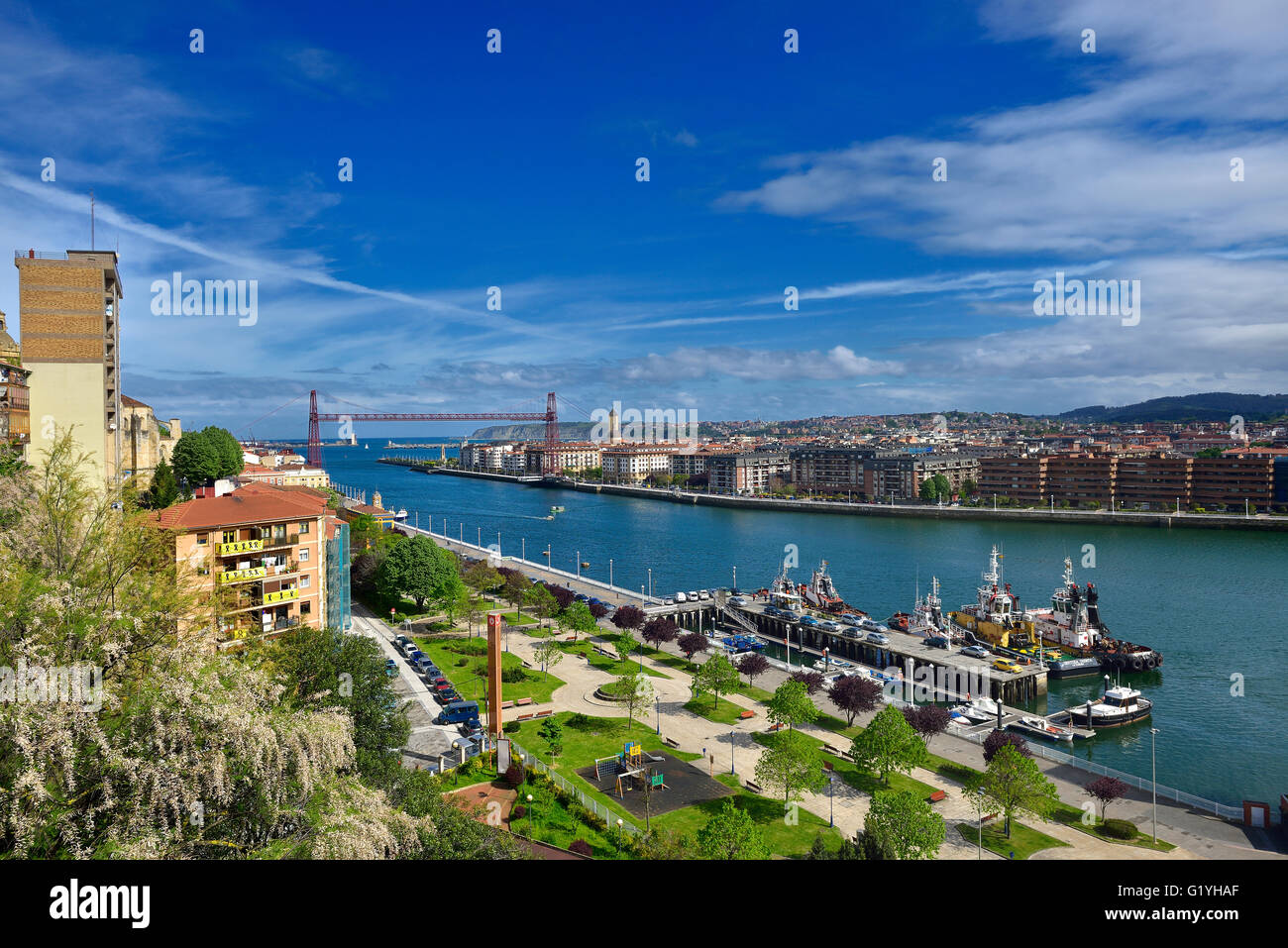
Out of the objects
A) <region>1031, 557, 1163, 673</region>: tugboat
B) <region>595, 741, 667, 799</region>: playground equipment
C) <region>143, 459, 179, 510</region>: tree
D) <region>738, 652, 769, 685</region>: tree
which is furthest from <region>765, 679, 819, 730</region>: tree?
<region>143, 459, 179, 510</region>: tree

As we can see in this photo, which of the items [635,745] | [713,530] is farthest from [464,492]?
[635,745]

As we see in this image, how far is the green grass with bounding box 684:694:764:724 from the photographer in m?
10.6

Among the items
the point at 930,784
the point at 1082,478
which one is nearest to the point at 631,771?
the point at 930,784

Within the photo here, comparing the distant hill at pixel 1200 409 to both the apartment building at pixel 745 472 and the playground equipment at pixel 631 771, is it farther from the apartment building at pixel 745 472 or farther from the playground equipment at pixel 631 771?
the playground equipment at pixel 631 771

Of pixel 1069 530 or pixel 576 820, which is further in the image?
pixel 1069 530

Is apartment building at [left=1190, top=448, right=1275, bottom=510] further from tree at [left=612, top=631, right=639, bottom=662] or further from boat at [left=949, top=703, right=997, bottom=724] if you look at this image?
tree at [left=612, top=631, right=639, bottom=662]

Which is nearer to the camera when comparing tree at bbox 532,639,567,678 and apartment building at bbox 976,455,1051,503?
tree at bbox 532,639,567,678

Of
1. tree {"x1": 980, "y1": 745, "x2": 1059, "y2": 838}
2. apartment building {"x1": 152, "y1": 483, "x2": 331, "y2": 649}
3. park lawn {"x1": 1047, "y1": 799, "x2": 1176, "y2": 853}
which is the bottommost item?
park lawn {"x1": 1047, "y1": 799, "x2": 1176, "y2": 853}

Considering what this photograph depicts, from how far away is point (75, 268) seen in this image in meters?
13.4

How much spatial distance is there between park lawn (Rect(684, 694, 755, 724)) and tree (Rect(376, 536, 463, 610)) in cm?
637

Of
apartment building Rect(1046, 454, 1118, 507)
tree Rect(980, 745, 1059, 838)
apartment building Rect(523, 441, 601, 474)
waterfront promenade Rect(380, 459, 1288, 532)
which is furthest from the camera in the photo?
apartment building Rect(523, 441, 601, 474)

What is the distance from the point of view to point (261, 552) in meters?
10.5
